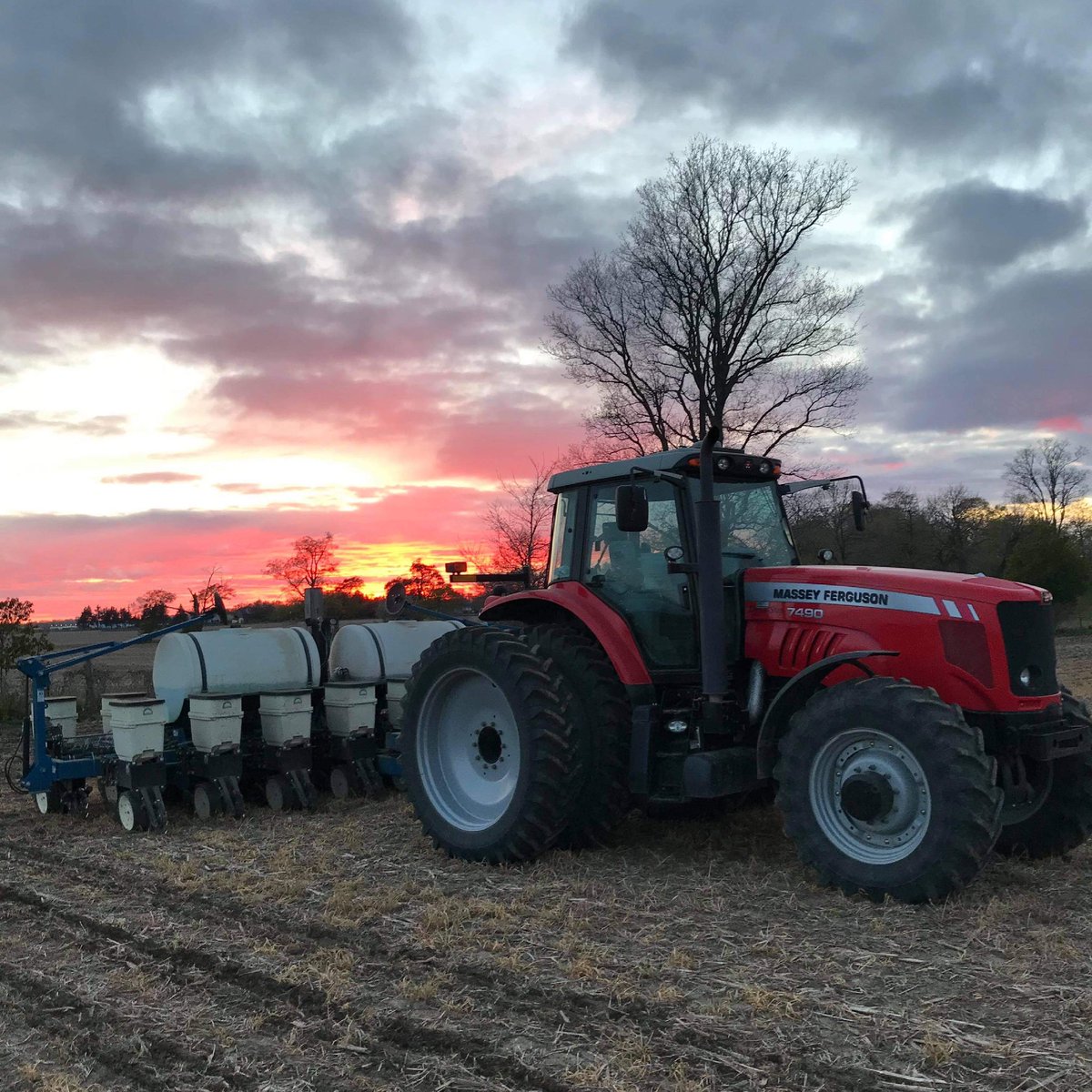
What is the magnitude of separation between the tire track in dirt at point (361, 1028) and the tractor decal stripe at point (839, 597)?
325cm

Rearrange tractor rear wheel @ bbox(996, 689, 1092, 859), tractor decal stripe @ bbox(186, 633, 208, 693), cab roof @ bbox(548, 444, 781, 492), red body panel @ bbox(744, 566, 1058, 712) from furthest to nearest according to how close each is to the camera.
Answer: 1. tractor decal stripe @ bbox(186, 633, 208, 693)
2. cab roof @ bbox(548, 444, 781, 492)
3. tractor rear wheel @ bbox(996, 689, 1092, 859)
4. red body panel @ bbox(744, 566, 1058, 712)

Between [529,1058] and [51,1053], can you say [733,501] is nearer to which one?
[529,1058]

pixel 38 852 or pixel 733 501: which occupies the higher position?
pixel 733 501

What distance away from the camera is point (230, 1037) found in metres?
3.98

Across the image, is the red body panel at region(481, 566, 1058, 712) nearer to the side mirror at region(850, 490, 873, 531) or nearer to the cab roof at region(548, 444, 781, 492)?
the cab roof at region(548, 444, 781, 492)

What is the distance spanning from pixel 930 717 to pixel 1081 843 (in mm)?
1997

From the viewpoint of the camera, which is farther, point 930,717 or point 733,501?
point 733,501

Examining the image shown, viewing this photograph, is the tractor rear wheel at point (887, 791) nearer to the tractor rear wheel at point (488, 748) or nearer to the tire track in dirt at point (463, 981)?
the tractor rear wheel at point (488, 748)

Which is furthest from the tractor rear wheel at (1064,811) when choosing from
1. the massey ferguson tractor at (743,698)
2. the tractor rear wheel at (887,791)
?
the tractor rear wheel at (887,791)

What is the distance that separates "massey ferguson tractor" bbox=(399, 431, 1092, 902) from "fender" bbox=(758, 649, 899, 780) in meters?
0.01

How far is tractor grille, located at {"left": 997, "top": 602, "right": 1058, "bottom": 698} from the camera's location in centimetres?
561

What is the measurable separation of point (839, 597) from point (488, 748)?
247 centimetres

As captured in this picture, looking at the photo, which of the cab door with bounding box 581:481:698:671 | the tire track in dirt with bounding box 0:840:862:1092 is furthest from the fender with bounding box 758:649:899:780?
the tire track in dirt with bounding box 0:840:862:1092

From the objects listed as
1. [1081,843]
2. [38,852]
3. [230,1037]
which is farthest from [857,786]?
[38,852]
